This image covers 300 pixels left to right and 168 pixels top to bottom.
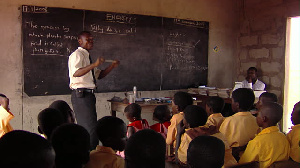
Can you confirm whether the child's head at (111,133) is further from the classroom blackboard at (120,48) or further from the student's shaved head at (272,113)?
the classroom blackboard at (120,48)

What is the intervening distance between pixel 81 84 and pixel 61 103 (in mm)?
620

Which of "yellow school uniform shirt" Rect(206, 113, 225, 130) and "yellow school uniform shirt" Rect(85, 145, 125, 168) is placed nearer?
"yellow school uniform shirt" Rect(85, 145, 125, 168)

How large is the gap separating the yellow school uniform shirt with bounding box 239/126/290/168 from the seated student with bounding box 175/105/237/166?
0.14m

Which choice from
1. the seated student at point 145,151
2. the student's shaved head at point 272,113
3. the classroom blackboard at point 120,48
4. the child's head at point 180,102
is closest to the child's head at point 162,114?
the child's head at point 180,102

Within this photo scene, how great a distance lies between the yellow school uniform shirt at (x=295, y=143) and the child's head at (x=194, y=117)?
63 centimetres

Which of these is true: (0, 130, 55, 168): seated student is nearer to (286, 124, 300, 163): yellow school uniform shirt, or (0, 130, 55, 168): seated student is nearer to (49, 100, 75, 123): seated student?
(49, 100, 75, 123): seated student

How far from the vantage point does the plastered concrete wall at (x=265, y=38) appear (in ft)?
17.8

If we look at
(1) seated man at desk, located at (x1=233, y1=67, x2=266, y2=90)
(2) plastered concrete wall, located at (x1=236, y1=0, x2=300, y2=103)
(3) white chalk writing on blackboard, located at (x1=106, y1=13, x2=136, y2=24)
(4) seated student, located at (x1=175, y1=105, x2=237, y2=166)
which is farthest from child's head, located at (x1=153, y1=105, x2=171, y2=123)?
(2) plastered concrete wall, located at (x1=236, y1=0, x2=300, y2=103)

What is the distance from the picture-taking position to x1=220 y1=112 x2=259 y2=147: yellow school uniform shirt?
2.48m

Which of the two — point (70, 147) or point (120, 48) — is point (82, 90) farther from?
point (70, 147)

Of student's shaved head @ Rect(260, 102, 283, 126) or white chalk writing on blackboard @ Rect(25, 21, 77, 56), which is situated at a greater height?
white chalk writing on blackboard @ Rect(25, 21, 77, 56)

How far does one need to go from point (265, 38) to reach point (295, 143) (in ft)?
13.0

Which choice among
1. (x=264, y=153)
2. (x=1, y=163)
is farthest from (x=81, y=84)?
(x=1, y=163)

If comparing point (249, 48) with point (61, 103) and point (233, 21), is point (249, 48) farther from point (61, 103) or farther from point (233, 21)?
point (61, 103)
